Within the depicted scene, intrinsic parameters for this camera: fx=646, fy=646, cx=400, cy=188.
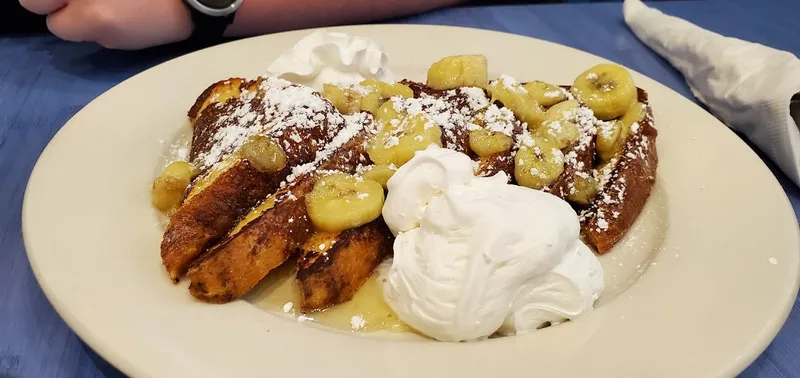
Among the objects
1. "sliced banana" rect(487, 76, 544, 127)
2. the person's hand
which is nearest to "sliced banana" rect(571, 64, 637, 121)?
"sliced banana" rect(487, 76, 544, 127)

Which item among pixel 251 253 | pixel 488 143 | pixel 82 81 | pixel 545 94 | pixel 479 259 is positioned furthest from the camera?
pixel 82 81

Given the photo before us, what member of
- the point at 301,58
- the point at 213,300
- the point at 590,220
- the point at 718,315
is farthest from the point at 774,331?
the point at 301,58

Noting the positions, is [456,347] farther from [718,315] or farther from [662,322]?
[718,315]

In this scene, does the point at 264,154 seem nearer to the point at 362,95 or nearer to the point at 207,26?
the point at 362,95

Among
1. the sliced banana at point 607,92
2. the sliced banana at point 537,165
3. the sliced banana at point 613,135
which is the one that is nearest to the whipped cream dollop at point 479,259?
the sliced banana at point 537,165

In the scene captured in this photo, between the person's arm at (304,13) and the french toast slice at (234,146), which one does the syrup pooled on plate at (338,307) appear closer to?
the french toast slice at (234,146)

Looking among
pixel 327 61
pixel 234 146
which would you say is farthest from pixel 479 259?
pixel 327 61
